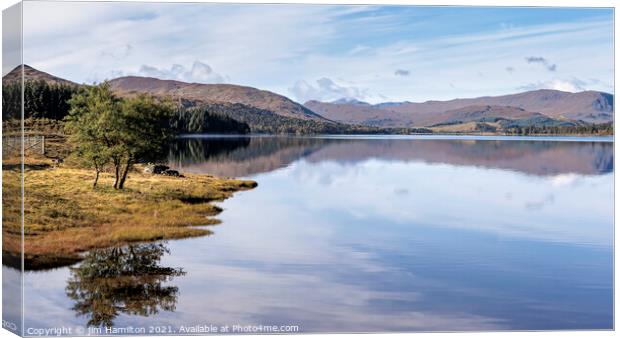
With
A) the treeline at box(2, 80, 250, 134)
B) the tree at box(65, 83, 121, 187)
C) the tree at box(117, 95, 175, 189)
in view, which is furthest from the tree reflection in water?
the tree at box(117, 95, 175, 189)

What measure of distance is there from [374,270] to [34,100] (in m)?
13.1

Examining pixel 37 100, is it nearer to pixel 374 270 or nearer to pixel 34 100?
pixel 34 100

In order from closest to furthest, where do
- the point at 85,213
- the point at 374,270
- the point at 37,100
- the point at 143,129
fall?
the point at 37,100, the point at 374,270, the point at 85,213, the point at 143,129

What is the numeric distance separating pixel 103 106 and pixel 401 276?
16936 mm

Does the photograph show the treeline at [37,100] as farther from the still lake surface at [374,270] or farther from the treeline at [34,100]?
the still lake surface at [374,270]

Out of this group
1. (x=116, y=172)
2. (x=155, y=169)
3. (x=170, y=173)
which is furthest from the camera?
(x=170, y=173)

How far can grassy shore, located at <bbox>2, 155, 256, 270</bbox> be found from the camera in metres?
17.0

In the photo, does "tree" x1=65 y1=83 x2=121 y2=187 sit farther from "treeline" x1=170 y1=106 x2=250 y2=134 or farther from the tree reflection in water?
"treeline" x1=170 y1=106 x2=250 y2=134

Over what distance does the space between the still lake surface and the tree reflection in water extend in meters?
0.06

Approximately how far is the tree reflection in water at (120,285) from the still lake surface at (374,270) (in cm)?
6

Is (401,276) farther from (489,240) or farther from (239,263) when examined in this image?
(489,240)

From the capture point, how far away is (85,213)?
22.4m

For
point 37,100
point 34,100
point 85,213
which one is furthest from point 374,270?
point 34,100

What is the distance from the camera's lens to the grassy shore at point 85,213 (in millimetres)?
16969
